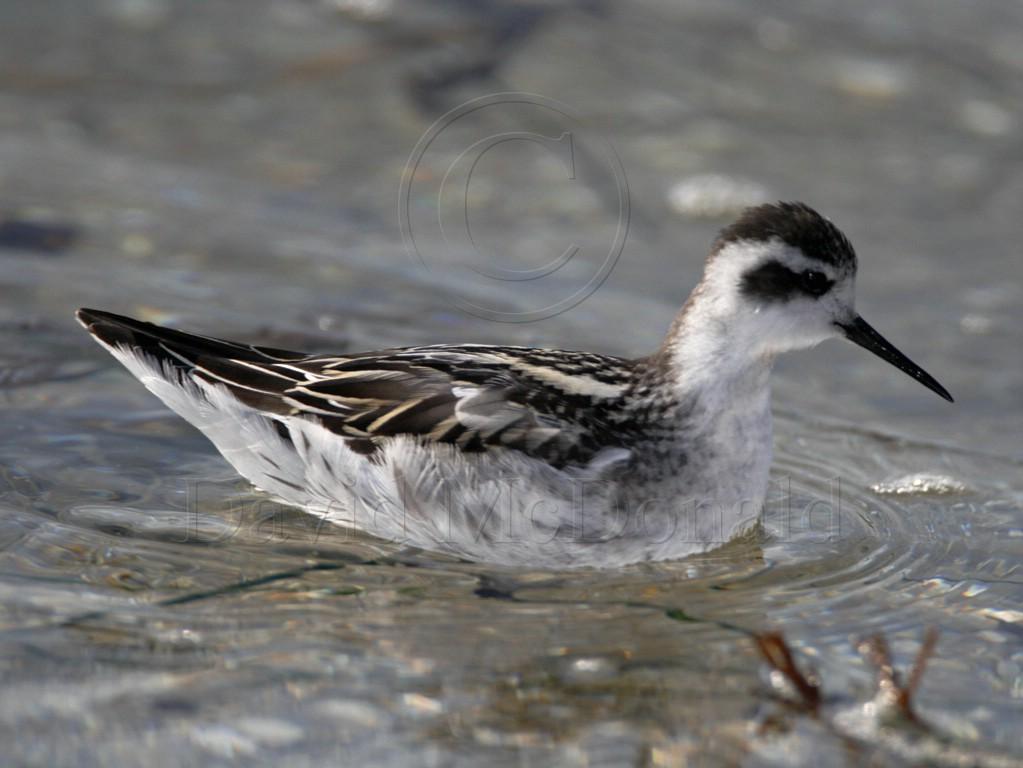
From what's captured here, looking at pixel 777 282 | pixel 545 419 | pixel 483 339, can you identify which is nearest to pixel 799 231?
pixel 777 282

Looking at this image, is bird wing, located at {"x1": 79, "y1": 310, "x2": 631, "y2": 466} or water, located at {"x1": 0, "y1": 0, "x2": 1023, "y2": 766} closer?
water, located at {"x1": 0, "y1": 0, "x2": 1023, "y2": 766}

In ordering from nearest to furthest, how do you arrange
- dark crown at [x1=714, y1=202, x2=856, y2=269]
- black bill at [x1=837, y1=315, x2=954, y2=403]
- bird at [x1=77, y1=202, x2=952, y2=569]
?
bird at [x1=77, y1=202, x2=952, y2=569] → dark crown at [x1=714, y1=202, x2=856, y2=269] → black bill at [x1=837, y1=315, x2=954, y2=403]

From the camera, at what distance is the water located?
4031mm

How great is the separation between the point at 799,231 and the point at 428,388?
1450mm

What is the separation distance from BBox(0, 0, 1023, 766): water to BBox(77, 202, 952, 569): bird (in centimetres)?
16

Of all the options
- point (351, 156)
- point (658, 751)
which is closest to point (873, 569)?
point (658, 751)

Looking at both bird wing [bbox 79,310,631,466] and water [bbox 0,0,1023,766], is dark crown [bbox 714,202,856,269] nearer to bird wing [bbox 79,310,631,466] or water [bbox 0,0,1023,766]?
bird wing [bbox 79,310,631,466]

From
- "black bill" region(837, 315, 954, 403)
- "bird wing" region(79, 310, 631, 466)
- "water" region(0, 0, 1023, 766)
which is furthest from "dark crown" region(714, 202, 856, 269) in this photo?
"water" region(0, 0, 1023, 766)

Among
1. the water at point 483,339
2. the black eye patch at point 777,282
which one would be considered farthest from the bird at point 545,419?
the water at point 483,339

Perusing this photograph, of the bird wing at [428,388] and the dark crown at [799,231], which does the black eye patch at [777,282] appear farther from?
the bird wing at [428,388]

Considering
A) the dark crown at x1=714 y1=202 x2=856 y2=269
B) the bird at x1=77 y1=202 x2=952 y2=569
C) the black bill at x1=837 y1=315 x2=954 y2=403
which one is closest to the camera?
the bird at x1=77 y1=202 x2=952 y2=569

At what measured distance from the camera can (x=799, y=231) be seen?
5.23m

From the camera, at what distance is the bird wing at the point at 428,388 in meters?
5.08

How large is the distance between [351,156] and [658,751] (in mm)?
5783
